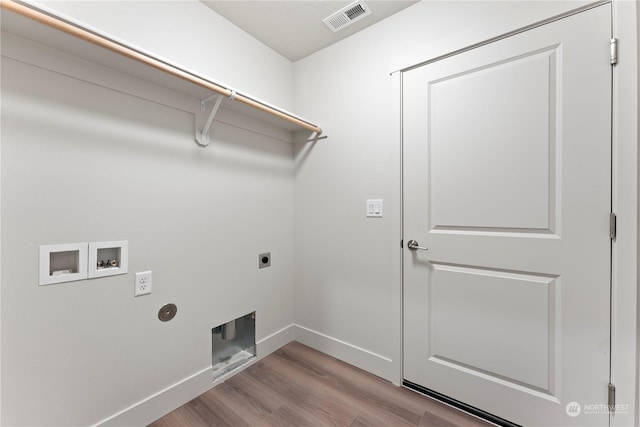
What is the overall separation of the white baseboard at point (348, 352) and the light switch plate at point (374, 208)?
956mm

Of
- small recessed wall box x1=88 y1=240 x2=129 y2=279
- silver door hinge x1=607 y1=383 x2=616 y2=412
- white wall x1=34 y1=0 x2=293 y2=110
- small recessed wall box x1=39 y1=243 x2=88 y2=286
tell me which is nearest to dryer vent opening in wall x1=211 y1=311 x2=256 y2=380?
small recessed wall box x1=88 y1=240 x2=129 y2=279

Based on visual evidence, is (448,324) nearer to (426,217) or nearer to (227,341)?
(426,217)

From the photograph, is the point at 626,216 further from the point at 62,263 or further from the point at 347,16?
the point at 62,263

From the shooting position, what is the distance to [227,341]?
1887mm

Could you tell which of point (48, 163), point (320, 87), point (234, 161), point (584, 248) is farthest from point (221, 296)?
point (584, 248)

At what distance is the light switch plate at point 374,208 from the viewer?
175 cm

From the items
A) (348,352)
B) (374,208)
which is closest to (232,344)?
(348,352)

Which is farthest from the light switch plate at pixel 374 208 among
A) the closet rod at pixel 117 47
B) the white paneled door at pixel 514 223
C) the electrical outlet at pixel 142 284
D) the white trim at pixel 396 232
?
the electrical outlet at pixel 142 284

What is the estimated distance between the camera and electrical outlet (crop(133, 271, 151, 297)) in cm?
133

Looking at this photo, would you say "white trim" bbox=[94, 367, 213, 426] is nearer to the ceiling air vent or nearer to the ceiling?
the ceiling

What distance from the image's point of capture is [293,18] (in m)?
1.72

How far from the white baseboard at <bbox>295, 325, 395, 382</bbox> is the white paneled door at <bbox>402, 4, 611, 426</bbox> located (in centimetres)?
16

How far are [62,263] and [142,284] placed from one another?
33 cm

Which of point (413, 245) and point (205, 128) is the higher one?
point (205, 128)
